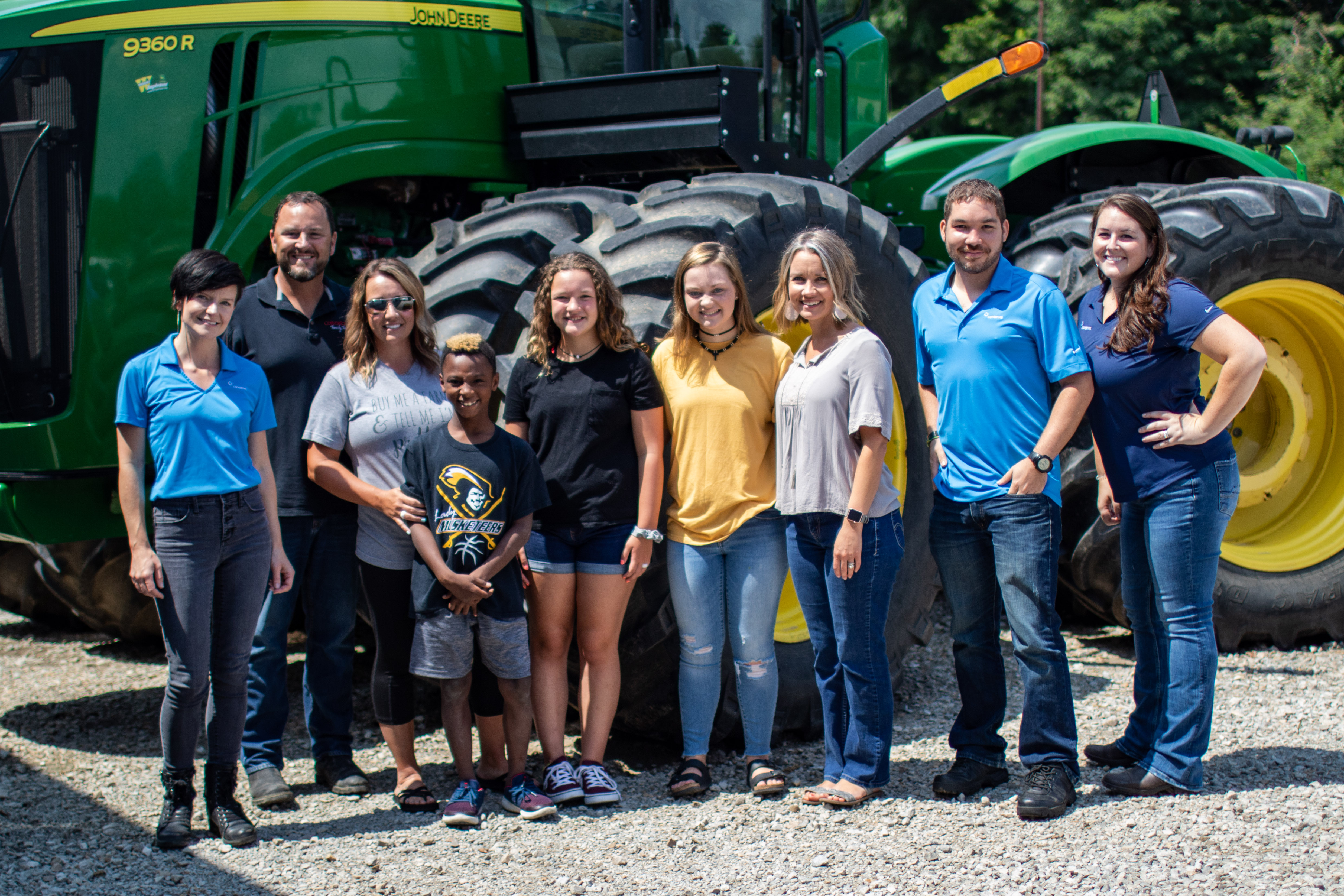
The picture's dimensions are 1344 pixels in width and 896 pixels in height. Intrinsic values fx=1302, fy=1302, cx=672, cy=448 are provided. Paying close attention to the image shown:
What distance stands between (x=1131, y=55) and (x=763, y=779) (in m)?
20.0

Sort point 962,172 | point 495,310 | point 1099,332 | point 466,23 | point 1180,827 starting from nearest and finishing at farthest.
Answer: point 1180,827 → point 1099,332 → point 495,310 → point 466,23 → point 962,172

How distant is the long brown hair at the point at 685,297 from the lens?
3.82m

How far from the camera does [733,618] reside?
3953mm

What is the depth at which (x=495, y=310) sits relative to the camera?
4.17 m

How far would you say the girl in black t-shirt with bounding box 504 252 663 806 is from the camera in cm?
380

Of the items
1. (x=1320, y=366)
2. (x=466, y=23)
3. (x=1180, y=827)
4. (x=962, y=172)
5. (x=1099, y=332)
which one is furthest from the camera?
(x=962, y=172)

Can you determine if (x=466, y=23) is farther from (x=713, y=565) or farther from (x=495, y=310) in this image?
(x=713, y=565)

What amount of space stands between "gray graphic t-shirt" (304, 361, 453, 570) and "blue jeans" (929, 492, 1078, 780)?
158 centimetres

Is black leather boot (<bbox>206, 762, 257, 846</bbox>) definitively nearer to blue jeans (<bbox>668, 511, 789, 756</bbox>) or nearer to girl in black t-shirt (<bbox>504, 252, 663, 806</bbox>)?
girl in black t-shirt (<bbox>504, 252, 663, 806</bbox>)

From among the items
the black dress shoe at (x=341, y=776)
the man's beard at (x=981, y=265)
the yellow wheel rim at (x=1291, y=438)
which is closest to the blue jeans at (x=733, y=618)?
the man's beard at (x=981, y=265)

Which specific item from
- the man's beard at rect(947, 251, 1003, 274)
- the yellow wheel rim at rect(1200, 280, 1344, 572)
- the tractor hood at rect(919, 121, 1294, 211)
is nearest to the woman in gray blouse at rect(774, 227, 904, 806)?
the man's beard at rect(947, 251, 1003, 274)

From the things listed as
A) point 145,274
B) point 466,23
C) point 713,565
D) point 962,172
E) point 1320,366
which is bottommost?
point 713,565

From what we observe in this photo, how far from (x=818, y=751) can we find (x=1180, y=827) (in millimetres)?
1234

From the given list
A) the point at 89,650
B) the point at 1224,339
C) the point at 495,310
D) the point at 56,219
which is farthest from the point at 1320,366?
the point at 89,650
